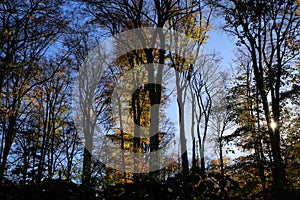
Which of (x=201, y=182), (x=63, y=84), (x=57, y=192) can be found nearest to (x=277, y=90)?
(x=201, y=182)

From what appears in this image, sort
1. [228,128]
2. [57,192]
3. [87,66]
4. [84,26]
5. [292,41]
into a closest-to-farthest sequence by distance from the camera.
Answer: [57,192]
[292,41]
[84,26]
[87,66]
[228,128]

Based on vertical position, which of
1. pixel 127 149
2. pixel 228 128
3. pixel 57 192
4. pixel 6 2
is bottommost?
pixel 57 192

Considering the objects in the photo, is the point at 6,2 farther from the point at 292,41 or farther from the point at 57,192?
the point at 292,41

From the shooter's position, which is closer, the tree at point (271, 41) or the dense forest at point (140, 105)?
the dense forest at point (140, 105)

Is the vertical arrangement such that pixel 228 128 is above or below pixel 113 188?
above

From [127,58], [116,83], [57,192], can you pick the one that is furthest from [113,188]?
[116,83]

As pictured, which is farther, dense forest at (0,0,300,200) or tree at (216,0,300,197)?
A: tree at (216,0,300,197)

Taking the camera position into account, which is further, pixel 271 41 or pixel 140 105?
pixel 140 105

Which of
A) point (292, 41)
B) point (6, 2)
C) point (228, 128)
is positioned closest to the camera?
point (6, 2)

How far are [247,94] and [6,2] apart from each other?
8.58m

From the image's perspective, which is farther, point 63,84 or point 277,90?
point 63,84

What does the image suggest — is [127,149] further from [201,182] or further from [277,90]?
[201,182]

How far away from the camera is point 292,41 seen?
10055 mm

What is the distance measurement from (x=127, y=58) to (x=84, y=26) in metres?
2.69
